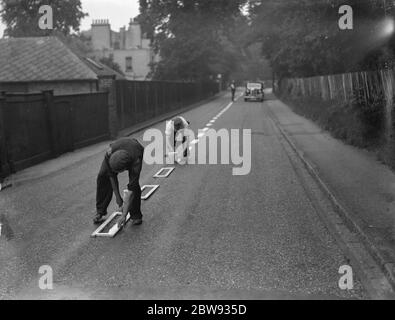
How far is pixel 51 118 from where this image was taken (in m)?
14.0

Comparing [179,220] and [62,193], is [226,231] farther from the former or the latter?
[62,193]

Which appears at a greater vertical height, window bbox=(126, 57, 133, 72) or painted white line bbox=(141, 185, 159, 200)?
window bbox=(126, 57, 133, 72)

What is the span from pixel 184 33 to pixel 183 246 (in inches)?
1855

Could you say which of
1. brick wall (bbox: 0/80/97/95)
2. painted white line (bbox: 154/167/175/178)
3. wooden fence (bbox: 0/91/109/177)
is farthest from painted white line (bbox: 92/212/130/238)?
brick wall (bbox: 0/80/97/95)

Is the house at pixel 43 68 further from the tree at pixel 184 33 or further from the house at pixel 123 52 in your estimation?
the house at pixel 123 52

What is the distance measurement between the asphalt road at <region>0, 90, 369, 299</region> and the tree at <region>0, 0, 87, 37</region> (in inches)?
1329

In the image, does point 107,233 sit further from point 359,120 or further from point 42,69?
point 42,69

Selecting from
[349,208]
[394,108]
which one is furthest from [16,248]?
[394,108]

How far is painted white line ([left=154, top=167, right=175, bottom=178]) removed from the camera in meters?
11.0

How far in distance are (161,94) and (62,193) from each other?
932 inches

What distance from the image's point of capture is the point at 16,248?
6.27 meters

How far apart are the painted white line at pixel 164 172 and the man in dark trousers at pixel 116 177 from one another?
364cm

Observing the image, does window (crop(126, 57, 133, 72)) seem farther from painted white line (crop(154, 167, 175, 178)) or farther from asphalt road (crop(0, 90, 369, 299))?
asphalt road (crop(0, 90, 369, 299))
